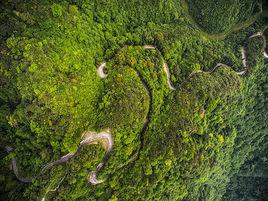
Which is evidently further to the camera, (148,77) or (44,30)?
(148,77)

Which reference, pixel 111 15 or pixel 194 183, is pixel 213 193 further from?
pixel 111 15

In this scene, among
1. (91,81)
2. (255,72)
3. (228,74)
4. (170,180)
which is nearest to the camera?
(91,81)

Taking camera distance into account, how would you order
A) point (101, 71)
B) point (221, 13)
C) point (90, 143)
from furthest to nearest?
point (221, 13) < point (101, 71) < point (90, 143)

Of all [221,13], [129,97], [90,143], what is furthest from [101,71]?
[221,13]

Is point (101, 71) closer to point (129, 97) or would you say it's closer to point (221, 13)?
point (129, 97)

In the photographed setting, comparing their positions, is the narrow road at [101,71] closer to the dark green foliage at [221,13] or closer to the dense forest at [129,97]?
the dense forest at [129,97]

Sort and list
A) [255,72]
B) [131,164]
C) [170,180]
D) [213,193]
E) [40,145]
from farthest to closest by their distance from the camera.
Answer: [213,193] → [255,72] → [170,180] → [131,164] → [40,145]

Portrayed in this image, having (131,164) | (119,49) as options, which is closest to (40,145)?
(131,164)

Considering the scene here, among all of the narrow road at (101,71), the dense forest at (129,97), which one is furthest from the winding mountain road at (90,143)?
the narrow road at (101,71)

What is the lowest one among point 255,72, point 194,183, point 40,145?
point 194,183
